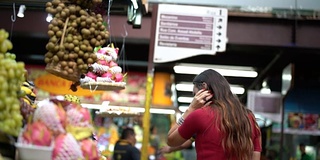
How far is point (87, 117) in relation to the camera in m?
1.98

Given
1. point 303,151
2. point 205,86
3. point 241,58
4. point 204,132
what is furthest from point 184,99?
point 204,132

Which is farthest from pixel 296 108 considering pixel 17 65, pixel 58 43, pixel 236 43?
pixel 17 65

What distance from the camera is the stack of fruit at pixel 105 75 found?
3.66 metres

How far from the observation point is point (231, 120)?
283 cm

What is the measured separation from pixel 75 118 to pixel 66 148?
17cm

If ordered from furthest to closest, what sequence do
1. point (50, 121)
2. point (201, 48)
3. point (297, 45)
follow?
point (297, 45)
point (201, 48)
point (50, 121)

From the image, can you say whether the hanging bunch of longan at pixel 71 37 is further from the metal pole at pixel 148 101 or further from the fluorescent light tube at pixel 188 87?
the fluorescent light tube at pixel 188 87

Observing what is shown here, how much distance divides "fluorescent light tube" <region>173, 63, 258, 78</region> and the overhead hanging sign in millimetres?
2419

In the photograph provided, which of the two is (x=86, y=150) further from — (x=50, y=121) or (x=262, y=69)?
(x=262, y=69)

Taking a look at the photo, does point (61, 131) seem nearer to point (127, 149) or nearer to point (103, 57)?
point (103, 57)

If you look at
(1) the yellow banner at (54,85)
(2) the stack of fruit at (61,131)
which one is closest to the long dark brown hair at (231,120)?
(2) the stack of fruit at (61,131)

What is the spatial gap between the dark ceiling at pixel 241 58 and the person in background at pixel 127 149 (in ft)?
6.04

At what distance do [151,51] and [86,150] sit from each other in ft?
15.0

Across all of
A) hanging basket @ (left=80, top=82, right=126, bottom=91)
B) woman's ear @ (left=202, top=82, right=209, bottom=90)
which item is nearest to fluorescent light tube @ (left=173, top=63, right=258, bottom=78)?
hanging basket @ (left=80, top=82, right=126, bottom=91)
